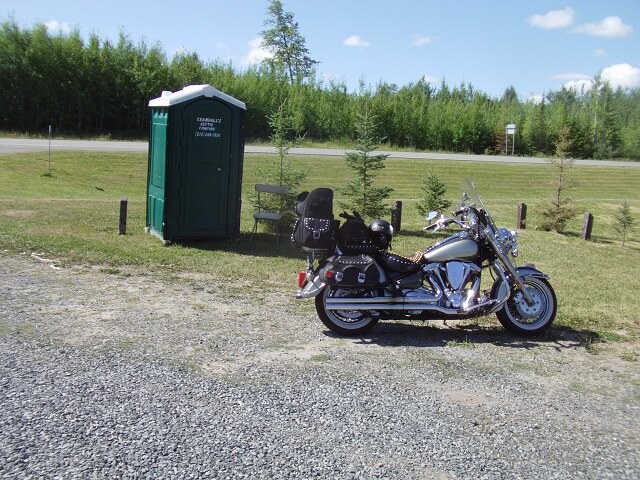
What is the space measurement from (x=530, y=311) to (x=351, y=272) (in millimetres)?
1756

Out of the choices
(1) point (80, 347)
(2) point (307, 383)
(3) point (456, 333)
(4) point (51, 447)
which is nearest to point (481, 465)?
(2) point (307, 383)

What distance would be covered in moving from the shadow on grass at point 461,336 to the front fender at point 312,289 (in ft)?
1.24

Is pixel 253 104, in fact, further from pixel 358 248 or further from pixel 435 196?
pixel 358 248

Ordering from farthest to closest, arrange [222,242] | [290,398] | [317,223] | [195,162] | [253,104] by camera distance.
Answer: [253,104] < [222,242] < [195,162] < [317,223] < [290,398]

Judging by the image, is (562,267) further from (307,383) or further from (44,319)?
(44,319)

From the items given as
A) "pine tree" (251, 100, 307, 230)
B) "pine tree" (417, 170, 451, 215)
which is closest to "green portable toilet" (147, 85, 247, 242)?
"pine tree" (251, 100, 307, 230)

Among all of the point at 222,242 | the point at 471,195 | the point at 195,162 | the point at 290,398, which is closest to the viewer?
the point at 290,398

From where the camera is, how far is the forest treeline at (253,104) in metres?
34.5

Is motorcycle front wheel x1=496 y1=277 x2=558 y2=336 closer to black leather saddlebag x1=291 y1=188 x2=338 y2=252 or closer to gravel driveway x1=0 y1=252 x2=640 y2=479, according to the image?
gravel driveway x1=0 y1=252 x2=640 y2=479

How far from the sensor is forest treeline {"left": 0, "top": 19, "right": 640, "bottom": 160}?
3450 cm

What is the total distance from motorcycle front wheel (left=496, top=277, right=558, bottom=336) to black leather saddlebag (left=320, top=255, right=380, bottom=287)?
4.21 feet

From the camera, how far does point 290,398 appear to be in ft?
14.1

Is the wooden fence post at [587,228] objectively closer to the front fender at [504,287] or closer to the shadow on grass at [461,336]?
the shadow on grass at [461,336]

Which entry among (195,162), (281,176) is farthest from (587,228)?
(195,162)
